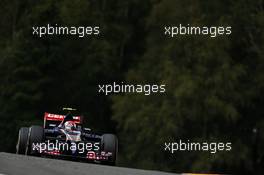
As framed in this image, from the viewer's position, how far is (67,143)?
13281 millimetres

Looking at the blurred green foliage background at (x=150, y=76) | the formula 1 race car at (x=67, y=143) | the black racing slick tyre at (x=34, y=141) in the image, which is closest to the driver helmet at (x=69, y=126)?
the formula 1 race car at (x=67, y=143)

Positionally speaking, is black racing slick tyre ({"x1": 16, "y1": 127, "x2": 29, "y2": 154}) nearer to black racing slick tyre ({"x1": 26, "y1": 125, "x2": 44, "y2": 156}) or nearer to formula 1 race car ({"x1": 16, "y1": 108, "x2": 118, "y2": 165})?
formula 1 race car ({"x1": 16, "y1": 108, "x2": 118, "y2": 165})

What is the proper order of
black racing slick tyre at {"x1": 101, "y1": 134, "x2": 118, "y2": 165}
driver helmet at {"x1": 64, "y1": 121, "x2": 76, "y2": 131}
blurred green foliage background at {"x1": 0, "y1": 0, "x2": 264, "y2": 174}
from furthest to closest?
1. blurred green foliage background at {"x1": 0, "y1": 0, "x2": 264, "y2": 174}
2. driver helmet at {"x1": 64, "y1": 121, "x2": 76, "y2": 131}
3. black racing slick tyre at {"x1": 101, "y1": 134, "x2": 118, "y2": 165}

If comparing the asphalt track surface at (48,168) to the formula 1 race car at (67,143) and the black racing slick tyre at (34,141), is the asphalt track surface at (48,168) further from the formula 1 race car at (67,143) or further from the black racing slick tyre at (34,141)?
the formula 1 race car at (67,143)

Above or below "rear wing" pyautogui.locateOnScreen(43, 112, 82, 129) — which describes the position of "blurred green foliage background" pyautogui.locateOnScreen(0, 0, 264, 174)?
above

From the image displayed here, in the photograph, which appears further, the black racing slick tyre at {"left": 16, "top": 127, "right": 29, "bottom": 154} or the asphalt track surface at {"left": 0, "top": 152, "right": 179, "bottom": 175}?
the black racing slick tyre at {"left": 16, "top": 127, "right": 29, "bottom": 154}

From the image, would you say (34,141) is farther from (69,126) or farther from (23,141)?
(69,126)

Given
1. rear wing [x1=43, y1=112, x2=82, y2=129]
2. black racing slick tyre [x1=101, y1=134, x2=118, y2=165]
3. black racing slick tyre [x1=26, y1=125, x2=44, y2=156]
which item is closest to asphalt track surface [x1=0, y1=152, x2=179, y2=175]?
black racing slick tyre [x1=26, y1=125, x2=44, y2=156]

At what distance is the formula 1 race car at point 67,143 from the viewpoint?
12.6 meters

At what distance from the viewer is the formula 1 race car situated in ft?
41.3

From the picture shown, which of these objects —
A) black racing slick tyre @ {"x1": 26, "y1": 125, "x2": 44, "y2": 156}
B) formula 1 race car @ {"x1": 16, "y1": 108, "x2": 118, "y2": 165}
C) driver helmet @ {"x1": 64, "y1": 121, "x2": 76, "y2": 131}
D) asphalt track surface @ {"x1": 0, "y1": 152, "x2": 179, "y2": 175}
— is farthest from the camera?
driver helmet @ {"x1": 64, "y1": 121, "x2": 76, "y2": 131}

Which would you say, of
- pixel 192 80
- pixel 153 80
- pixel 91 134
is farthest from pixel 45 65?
pixel 91 134

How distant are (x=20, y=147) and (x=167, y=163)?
55.2 ft

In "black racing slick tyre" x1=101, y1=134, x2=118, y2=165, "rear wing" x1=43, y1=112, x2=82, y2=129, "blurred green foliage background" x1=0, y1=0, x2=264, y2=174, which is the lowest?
"black racing slick tyre" x1=101, y1=134, x2=118, y2=165
